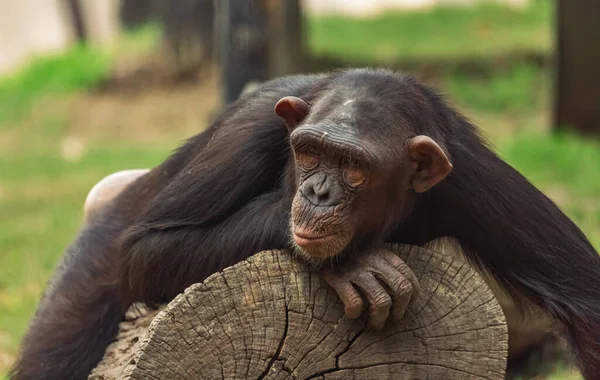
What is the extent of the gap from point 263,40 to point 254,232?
4.31 metres

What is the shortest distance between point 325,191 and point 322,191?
0.01 metres

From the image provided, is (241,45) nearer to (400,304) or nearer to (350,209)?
(350,209)

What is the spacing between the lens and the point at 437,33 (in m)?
16.0

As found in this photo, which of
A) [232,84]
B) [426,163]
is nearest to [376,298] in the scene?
[426,163]

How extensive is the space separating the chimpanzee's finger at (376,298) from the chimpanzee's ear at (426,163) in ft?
1.72

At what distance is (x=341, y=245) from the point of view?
11.5 ft

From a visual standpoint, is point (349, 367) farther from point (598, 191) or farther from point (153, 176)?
point (598, 191)

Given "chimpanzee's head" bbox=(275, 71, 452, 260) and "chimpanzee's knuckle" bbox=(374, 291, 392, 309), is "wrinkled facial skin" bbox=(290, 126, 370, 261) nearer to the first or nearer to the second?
"chimpanzee's head" bbox=(275, 71, 452, 260)

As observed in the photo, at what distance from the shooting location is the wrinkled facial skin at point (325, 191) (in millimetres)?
3445

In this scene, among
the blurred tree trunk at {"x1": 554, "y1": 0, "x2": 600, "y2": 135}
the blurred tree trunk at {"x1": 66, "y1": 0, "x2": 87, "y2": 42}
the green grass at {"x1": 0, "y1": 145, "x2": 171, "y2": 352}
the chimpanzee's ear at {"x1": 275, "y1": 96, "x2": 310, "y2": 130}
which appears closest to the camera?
the chimpanzee's ear at {"x1": 275, "y1": 96, "x2": 310, "y2": 130}

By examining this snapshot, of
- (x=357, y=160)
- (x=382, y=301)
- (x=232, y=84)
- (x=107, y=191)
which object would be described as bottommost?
(x=232, y=84)

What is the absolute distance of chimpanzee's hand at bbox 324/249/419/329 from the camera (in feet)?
11.1

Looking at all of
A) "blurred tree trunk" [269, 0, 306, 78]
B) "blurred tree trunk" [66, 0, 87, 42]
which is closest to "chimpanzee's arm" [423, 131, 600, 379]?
"blurred tree trunk" [269, 0, 306, 78]

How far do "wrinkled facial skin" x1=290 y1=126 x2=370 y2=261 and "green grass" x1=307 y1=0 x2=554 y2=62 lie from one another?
415 inches
